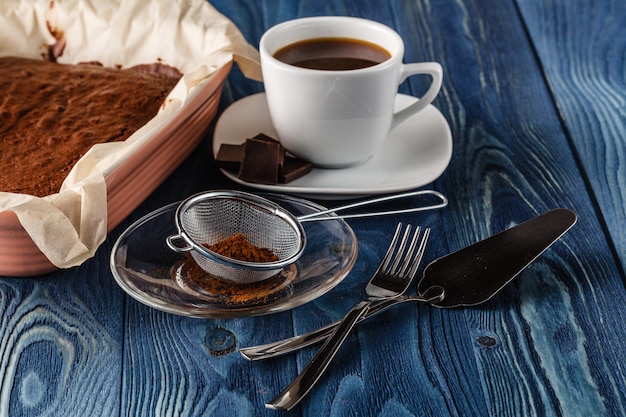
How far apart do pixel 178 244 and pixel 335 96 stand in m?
0.34

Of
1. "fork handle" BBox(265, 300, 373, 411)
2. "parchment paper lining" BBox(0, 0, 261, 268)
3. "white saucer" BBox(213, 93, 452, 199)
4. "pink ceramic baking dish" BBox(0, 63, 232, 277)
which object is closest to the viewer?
"fork handle" BBox(265, 300, 373, 411)

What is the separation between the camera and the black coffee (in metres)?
1.27

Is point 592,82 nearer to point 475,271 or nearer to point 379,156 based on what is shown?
point 379,156

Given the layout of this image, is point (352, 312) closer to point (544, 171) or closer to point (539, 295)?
point (539, 295)

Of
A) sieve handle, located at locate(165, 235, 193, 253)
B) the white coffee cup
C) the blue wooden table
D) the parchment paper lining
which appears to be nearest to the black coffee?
the white coffee cup

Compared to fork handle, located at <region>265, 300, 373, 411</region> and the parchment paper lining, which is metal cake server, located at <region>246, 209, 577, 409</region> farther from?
the parchment paper lining

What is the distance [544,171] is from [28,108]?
912 millimetres

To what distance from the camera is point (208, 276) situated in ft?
3.51

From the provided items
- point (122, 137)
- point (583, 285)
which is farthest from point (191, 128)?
point (583, 285)

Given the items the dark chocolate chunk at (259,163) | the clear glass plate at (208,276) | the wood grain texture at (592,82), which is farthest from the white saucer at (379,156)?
the wood grain texture at (592,82)

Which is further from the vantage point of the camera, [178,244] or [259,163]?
[259,163]

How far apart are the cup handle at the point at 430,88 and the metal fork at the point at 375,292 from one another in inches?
9.2

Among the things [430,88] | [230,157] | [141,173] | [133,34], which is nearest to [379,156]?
[430,88]

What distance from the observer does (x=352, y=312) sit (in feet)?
3.27
